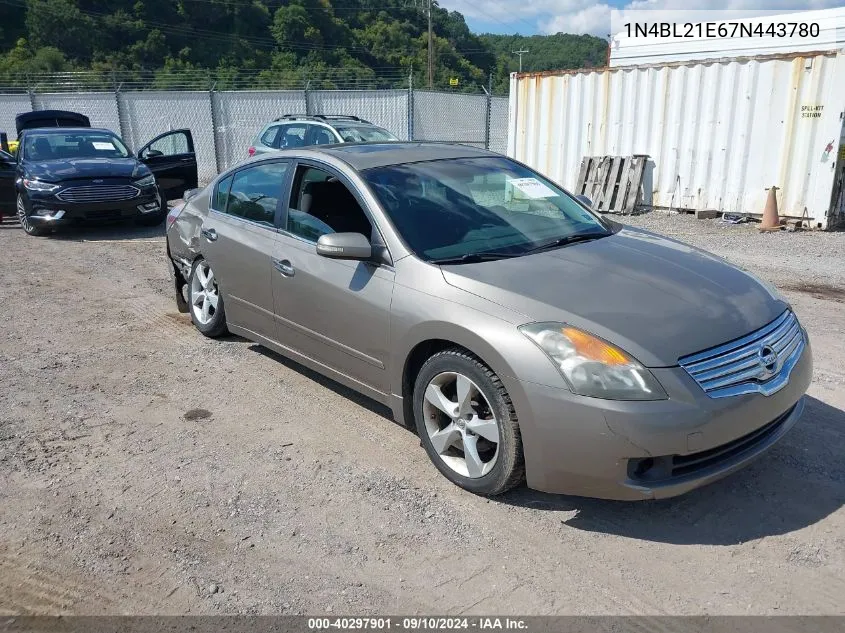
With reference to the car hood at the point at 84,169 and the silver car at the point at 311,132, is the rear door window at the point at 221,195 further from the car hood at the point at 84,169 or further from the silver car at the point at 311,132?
the silver car at the point at 311,132

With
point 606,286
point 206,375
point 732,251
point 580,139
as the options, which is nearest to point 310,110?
point 580,139

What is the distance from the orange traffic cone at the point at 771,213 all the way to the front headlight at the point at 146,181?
9444 millimetres

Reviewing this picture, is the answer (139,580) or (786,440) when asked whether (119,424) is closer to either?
(139,580)

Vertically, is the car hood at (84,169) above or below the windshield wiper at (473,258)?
below

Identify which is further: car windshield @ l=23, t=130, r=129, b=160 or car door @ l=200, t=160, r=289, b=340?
car windshield @ l=23, t=130, r=129, b=160

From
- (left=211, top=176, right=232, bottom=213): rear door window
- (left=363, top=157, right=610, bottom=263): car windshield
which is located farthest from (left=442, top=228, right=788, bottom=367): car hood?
(left=211, top=176, right=232, bottom=213): rear door window

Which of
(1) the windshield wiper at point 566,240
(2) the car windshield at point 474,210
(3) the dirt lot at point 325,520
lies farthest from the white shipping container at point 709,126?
(1) the windshield wiper at point 566,240

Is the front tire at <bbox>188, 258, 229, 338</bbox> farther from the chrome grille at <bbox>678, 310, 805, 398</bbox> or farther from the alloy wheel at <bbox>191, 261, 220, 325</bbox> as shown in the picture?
the chrome grille at <bbox>678, 310, 805, 398</bbox>

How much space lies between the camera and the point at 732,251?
30.9 ft

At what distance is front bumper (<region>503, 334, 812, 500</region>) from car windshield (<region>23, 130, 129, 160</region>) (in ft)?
34.3

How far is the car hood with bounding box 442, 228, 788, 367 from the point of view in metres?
3.04

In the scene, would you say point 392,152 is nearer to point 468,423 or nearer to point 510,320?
point 510,320

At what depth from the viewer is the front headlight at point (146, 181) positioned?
1088 cm

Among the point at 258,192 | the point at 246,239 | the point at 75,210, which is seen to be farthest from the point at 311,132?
the point at 246,239
